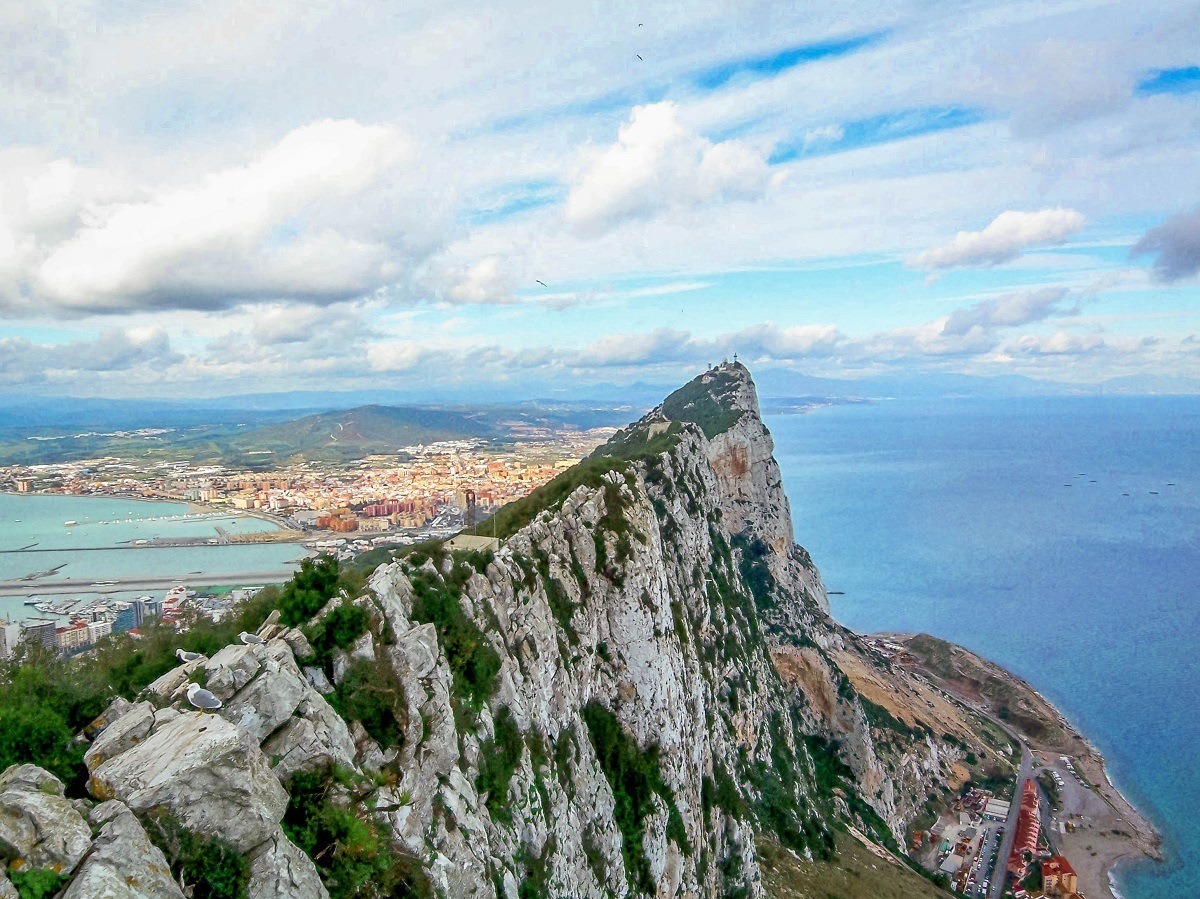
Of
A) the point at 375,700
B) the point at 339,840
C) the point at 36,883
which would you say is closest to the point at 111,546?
the point at 375,700

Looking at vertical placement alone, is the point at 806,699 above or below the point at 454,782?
below

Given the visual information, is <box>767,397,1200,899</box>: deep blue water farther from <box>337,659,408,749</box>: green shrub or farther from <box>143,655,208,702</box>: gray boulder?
<box>143,655,208,702</box>: gray boulder

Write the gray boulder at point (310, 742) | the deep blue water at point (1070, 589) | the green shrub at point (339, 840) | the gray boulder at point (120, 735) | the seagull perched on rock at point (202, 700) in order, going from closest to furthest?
the gray boulder at point (120, 735) → the green shrub at point (339, 840) → the seagull perched on rock at point (202, 700) → the gray boulder at point (310, 742) → the deep blue water at point (1070, 589)

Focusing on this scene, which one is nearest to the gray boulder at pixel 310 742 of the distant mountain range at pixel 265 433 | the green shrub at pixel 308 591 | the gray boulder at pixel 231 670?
the gray boulder at pixel 231 670

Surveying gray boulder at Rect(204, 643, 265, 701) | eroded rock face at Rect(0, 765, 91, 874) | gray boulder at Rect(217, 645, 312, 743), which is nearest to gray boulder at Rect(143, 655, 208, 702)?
gray boulder at Rect(204, 643, 265, 701)

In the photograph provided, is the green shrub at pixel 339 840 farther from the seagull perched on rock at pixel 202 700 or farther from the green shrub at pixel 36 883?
the green shrub at pixel 36 883

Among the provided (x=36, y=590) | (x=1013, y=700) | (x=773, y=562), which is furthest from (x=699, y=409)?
(x=36, y=590)

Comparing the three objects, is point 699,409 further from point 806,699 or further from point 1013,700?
point 1013,700
